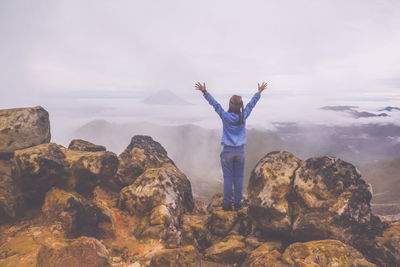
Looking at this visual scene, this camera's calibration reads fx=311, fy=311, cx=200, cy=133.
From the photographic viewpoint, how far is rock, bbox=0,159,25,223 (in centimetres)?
1558

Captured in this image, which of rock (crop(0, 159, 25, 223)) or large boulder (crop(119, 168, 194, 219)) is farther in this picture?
large boulder (crop(119, 168, 194, 219))

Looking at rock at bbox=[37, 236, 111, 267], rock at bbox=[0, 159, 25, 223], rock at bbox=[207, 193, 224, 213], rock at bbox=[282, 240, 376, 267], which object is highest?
rock at bbox=[0, 159, 25, 223]

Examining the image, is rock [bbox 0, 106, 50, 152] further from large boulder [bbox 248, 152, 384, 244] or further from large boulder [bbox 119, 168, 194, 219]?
large boulder [bbox 248, 152, 384, 244]

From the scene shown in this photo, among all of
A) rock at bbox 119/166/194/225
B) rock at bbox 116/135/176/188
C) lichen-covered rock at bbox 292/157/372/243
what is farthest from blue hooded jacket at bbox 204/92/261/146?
rock at bbox 116/135/176/188

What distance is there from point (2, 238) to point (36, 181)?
3341mm

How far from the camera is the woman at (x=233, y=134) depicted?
16.8 m

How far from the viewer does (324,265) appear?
40.2ft

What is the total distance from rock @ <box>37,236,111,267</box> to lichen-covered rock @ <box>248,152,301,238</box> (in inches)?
306

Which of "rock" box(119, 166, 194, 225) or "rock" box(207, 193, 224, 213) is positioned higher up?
"rock" box(119, 166, 194, 225)

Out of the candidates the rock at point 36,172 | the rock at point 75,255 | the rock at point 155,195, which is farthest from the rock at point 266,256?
the rock at point 36,172

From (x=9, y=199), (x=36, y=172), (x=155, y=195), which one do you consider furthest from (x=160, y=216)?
(x=9, y=199)

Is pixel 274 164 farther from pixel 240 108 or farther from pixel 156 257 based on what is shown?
pixel 156 257

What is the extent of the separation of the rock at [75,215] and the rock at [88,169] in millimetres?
1288

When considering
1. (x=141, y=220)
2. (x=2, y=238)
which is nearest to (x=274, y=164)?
(x=141, y=220)
